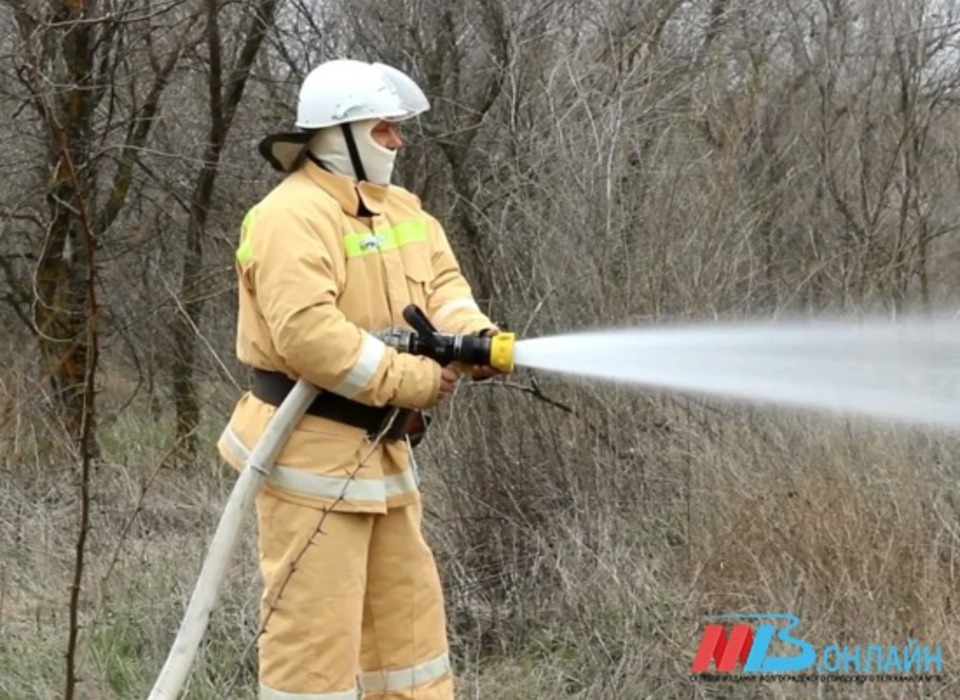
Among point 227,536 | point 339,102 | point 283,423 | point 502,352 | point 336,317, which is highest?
point 339,102

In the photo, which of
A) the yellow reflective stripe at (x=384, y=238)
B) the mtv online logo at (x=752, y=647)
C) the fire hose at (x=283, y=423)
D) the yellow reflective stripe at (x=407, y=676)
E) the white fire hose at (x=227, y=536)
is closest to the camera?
the white fire hose at (x=227, y=536)

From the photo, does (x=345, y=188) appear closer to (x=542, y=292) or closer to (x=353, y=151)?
(x=353, y=151)

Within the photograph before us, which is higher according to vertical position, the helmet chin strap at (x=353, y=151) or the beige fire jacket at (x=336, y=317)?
Answer: the helmet chin strap at (x=353, y=151)

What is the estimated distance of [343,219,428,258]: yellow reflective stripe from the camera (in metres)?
3.21

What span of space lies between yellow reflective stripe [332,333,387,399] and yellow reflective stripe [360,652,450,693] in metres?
→ 0.78

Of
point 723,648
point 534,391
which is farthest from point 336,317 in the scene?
point 534,391

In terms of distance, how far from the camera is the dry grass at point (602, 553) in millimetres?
4008

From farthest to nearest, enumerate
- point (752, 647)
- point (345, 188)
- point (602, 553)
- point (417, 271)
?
point (602, 553)
point (752, 647)
point (417, 271)
point (345, 188)

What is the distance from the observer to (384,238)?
10.8ft

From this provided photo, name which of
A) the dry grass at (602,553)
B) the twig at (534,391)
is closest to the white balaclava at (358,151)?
the dry grass at (602,553)

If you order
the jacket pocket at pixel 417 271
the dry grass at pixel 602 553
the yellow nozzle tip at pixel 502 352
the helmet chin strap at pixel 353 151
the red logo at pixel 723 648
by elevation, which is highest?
the helmet chin strap at pixel 353 151

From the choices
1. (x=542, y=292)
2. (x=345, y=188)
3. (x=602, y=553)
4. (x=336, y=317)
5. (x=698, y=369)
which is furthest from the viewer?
(x=542, y=292)

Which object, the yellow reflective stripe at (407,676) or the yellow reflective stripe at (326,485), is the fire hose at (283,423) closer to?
the yellow reflective stripe at (326,485)

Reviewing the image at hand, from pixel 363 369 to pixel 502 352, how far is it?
0.35 meters
